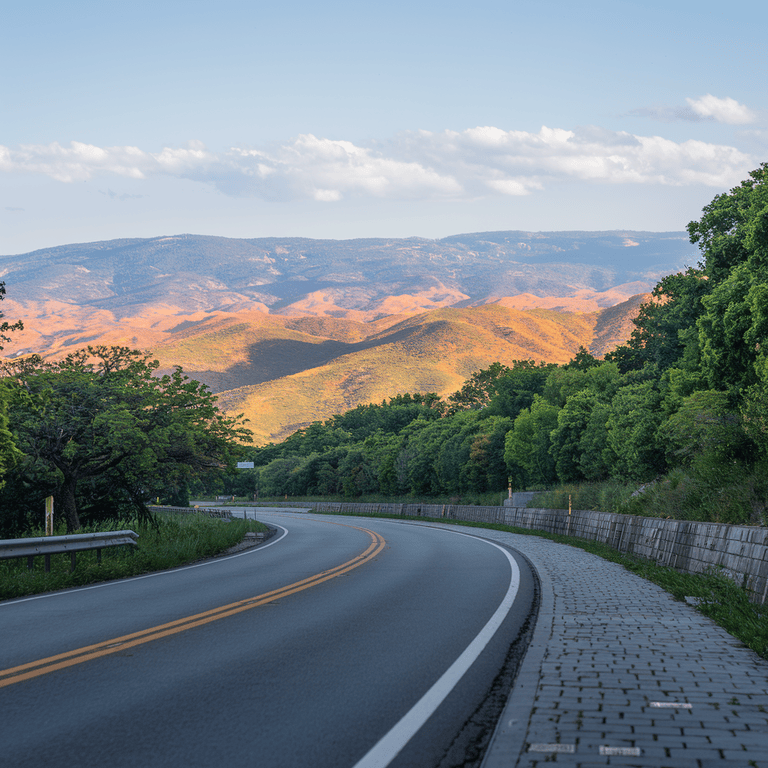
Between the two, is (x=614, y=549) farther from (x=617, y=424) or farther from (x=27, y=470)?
(x=617, y=424)

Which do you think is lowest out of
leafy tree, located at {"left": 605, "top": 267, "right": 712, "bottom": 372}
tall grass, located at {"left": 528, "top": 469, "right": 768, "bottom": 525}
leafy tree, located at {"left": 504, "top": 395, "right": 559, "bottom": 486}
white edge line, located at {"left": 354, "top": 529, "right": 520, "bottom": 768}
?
leafy tree, located at {"left": 504, "top": 395, "right": 559, "bottom": 486}

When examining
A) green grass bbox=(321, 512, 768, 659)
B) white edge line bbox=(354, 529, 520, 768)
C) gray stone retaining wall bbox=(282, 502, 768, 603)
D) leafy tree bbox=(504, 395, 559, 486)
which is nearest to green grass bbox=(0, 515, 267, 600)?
white edge line bbox=(354, 529, 520, 768)

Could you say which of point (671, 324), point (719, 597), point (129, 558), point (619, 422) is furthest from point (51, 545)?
point (671, 324)

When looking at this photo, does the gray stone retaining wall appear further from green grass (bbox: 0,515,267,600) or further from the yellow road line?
green grass (bbox: 0,515,267,600)

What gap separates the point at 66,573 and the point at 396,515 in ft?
135

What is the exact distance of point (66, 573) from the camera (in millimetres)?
13859

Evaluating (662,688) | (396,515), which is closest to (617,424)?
(396,515)

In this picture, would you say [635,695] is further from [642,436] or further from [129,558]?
[642,436]

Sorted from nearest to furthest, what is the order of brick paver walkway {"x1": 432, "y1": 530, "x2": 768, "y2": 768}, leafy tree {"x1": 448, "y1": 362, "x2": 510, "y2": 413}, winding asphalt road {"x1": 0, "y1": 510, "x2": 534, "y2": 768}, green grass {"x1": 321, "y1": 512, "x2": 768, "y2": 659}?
brick paver walkway {"x1": 432, "y1": 530, "x2": 768, "y2": 768}, winding asphalt road {"x1": 0, "y1": 510, "x2": 534, "y2": 768}, green grass {"x1": 321, "y1": 512, "x2": 768, "y2": 659}, leafy tree {"x1": 448, "y1": 362, "x2": 510, "y2": 413}

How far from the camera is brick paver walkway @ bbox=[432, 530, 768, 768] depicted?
457cm

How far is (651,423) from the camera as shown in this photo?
38906 millimetres

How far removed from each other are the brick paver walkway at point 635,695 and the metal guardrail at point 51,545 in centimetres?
867

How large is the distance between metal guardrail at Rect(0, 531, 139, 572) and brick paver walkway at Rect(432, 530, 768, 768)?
8.67 m

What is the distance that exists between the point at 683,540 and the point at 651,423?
26830mm
